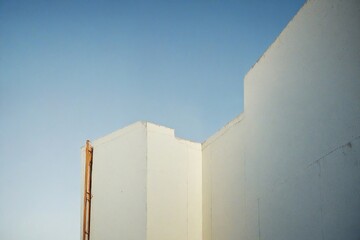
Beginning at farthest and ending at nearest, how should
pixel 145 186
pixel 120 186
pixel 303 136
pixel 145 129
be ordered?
pixel 120 186, pixel 145 129, pixel 145 186, pixel 303 136

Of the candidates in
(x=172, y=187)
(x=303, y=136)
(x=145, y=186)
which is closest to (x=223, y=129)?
(x=172, y=187)

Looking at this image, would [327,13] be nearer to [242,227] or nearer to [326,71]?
[326,71]

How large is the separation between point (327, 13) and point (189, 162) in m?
6.08

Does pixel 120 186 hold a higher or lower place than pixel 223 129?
lower

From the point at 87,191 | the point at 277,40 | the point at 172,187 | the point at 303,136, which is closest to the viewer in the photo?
the point at 303,136

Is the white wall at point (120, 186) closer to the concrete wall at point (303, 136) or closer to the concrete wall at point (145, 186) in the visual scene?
the concrete wall at point (145, 186)

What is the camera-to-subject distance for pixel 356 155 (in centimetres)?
443

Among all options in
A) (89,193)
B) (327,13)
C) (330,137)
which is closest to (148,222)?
(89,193)

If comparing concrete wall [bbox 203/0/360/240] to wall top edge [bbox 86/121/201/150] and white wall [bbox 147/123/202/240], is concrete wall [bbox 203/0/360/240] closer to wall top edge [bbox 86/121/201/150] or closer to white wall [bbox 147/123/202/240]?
white wall [bbox 147/123/202/240]

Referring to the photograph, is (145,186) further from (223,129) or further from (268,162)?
(268,162)

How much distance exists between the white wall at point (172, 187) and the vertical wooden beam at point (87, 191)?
90.1 inches

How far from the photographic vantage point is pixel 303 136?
19.2 feet

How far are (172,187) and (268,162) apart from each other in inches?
133

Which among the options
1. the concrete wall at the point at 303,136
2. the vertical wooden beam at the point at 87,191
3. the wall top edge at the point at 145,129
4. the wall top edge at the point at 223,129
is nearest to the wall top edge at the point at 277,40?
the concrete wall at the point at 303,136
